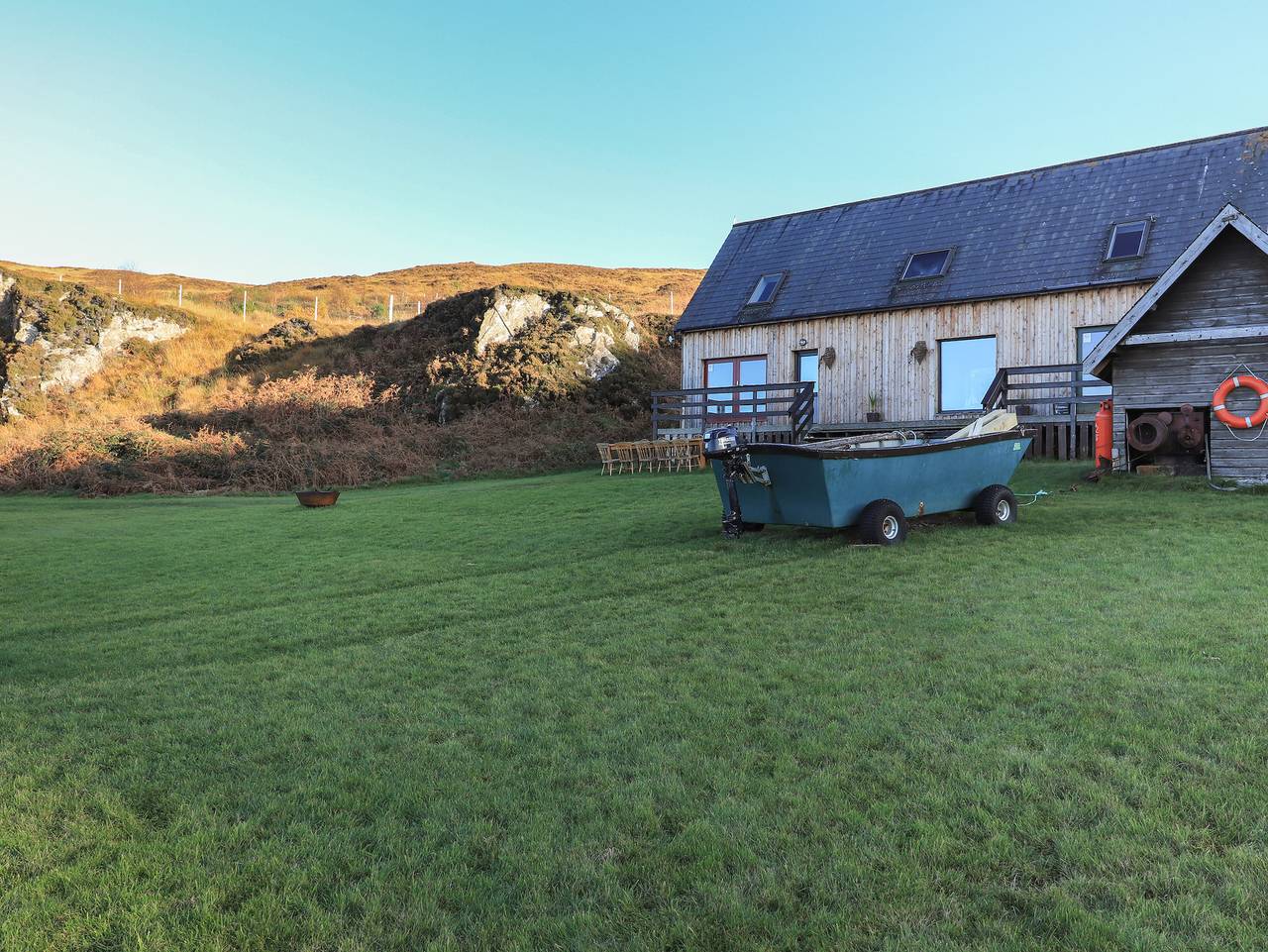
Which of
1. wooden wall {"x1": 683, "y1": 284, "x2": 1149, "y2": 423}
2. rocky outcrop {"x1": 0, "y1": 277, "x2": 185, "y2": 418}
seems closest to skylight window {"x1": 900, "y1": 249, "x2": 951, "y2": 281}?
wooden wall {"x1": 683, "y1": 284, "x2": 1149, "y2": 423}

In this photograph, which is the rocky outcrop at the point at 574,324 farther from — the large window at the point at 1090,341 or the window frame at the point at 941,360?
the large window at the point at 1090,341

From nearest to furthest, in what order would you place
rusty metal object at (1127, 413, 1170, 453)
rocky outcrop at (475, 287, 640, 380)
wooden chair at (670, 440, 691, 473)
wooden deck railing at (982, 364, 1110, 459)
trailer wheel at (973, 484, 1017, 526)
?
trailer wheel at (973, 484, 1017, 526) → rusty metal object at (1127, 413, 1170, 453) → wooden deck railing at (982, 364, 1110, 459) → wooden chair at (670, 440, 691, 473) → rocky outcrop at (475, 287, 640, 380)

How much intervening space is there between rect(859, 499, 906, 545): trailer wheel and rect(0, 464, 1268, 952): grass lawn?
1.08 metres

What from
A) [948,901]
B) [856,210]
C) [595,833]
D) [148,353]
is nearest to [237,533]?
[595,833]

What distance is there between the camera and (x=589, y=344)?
36750 millimetres

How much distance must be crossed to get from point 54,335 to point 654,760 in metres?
42.1

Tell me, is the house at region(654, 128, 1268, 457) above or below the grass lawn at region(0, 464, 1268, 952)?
above

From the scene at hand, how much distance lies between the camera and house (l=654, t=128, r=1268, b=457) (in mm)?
20250

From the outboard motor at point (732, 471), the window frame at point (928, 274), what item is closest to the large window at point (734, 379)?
the window frame at point (928, 274)

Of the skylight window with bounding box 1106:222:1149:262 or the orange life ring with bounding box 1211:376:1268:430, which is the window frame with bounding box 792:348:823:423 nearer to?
the skylight window with bounding box 1106:222:1149:262

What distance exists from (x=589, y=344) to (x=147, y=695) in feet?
105

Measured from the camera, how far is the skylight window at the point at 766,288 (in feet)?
84.3

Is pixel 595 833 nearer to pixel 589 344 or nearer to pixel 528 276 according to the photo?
pixel 589 344

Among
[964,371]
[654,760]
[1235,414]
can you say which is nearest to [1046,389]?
[964,371]
